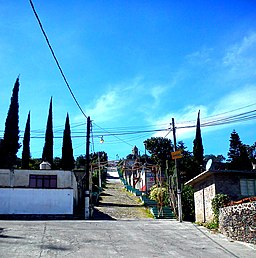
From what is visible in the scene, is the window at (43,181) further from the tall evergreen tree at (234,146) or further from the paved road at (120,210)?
the tall evergreen tree at (234,146)

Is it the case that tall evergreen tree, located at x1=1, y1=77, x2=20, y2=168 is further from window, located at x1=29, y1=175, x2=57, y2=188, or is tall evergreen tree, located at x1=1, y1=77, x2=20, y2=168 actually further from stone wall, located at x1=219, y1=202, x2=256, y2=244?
stone wall, located at x1=219, y1=202, x2=256, y2=244

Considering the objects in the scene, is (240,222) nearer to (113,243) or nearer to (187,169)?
(113,243)

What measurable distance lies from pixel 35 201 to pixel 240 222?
52.5 feet

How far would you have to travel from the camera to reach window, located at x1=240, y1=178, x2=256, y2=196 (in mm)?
20781

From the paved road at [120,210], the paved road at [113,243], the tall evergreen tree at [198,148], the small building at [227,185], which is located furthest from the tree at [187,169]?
the paved road at [113,243]

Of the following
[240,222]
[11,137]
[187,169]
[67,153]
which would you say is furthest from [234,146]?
[240,222]

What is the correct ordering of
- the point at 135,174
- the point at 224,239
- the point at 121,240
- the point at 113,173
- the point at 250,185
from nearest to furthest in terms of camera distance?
the point at 121,240, the point at 224,239, the point at 250,185, the point at 135,174, the point at 113,173

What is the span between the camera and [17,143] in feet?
135

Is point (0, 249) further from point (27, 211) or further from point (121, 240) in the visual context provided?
point (27, 211)

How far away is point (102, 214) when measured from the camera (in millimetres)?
27578

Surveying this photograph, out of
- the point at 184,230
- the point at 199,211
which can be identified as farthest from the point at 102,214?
the point at 184,230

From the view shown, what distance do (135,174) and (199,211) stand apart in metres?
33.4

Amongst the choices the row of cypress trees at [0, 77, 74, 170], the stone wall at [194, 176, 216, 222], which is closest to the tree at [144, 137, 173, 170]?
the row of cypress trees at [0, 77, 74, 170]

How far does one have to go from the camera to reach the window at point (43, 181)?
28.1m
